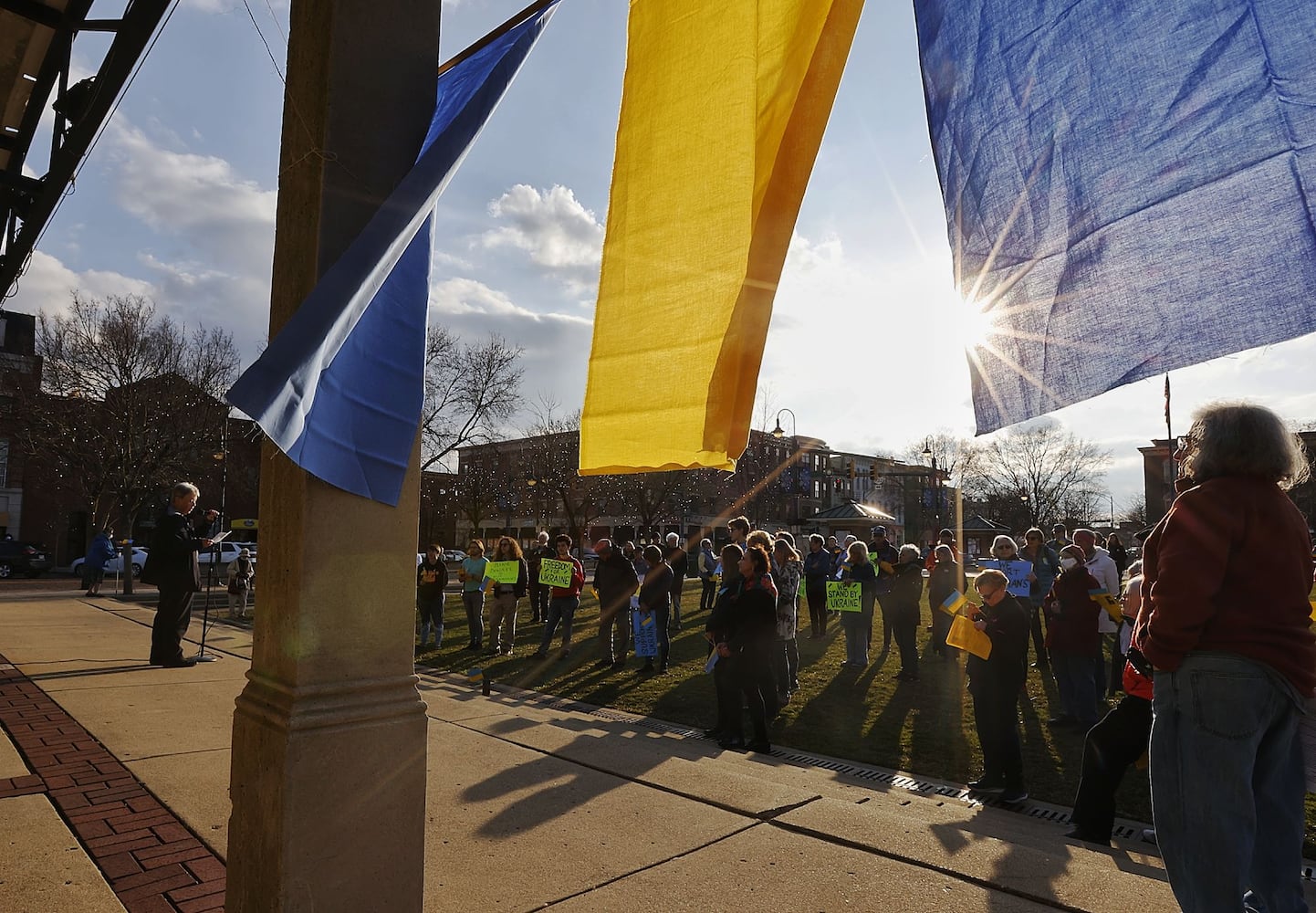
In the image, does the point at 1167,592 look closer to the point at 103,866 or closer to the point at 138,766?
the point at 103,866

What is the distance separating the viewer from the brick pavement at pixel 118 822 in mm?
3506

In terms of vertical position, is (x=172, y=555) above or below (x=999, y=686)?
above

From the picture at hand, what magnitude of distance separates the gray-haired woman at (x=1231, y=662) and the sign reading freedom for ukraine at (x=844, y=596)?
31.1 ft

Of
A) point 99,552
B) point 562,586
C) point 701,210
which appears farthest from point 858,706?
point 99,552

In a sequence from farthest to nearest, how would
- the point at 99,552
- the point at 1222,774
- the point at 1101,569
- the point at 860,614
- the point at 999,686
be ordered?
the point at 99,552, the point at 860,614, the point at 1101,569, the point at 999,686, the point at 1222,774

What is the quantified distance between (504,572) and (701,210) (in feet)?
36.3

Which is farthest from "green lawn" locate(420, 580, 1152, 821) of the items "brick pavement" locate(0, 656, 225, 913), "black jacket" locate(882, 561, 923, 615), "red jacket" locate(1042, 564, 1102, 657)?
"brick pavement" locate(0, 656, 225, 913)

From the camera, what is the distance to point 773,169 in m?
3.07

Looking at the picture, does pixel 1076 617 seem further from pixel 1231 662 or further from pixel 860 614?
pixel 1231 662

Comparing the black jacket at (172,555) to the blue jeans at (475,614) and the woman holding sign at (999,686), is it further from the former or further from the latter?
the woman holding sign at (999,686)

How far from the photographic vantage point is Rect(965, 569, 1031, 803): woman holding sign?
6.25m

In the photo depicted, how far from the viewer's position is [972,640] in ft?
21.5

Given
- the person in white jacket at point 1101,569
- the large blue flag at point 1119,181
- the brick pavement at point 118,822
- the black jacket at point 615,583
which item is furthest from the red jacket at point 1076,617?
the brick pavement at point 118,822

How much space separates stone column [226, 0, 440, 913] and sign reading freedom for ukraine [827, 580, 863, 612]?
389 inches
